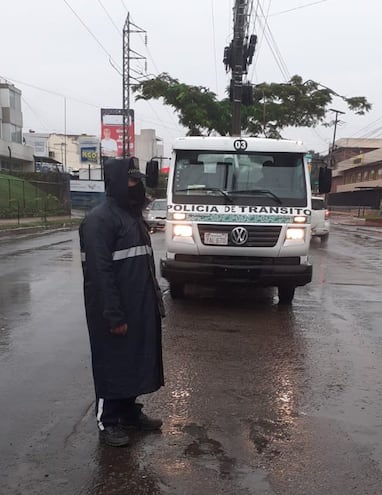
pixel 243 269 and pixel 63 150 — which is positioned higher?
pixel 63 150

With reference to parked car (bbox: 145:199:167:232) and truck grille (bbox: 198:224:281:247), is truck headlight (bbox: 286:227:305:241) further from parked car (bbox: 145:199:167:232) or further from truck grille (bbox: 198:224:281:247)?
parked car (bbox: 145:199:167:232)

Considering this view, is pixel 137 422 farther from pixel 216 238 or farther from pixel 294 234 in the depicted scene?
pixel 294 234

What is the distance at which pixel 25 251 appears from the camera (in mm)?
15922

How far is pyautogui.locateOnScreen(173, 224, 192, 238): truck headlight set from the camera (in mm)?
7461

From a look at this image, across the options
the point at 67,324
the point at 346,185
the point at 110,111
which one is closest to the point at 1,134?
the point at 110,111

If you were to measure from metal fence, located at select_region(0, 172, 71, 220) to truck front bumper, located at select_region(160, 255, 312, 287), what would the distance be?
2370cm

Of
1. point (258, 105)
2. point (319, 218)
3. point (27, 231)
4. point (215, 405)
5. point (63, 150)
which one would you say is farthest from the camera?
point (63, 150)

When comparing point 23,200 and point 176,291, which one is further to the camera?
point 23,200

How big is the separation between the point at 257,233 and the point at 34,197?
103 feet

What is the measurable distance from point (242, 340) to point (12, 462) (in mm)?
3447

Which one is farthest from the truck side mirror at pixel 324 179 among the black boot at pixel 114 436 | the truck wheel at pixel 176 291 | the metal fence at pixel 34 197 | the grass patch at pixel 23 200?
the grass patch at pixel 23 200

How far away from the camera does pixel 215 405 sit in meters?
4.34

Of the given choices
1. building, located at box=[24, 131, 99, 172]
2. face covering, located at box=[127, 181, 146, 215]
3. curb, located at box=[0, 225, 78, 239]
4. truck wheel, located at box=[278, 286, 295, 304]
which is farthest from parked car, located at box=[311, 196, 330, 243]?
building, located at box=[24, 131, 99, 172]

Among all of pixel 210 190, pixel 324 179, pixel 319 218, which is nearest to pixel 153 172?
pixel 210 190
